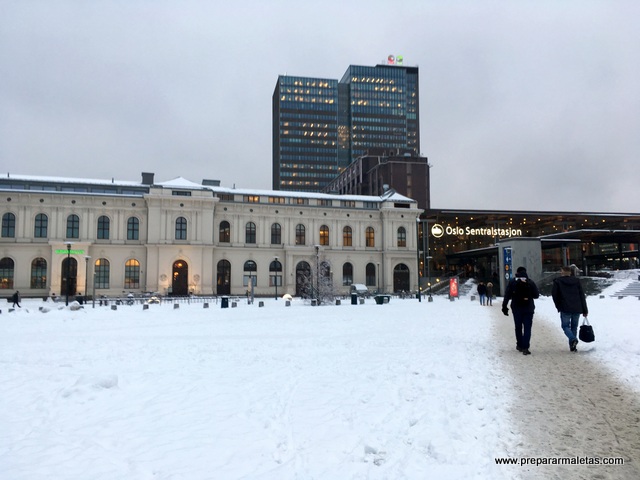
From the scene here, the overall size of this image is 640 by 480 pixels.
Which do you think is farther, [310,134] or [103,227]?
[310,134]

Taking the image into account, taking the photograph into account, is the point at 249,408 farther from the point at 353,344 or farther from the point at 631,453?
the point at 353,344

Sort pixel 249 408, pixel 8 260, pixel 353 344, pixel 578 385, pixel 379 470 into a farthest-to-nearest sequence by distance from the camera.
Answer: pixel 8 260 → pixel 353 344 → pixel 578 385 → pixel 249 408 → pixel 379 470

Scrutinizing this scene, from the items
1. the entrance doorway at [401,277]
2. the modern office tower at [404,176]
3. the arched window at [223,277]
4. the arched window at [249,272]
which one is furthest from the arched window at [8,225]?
the modern office tower at [404,176]

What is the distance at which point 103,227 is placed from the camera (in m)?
54.2

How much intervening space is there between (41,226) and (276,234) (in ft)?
92.0

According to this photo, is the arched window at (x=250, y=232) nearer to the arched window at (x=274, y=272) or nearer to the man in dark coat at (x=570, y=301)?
the arched window at (x=274, y=272)

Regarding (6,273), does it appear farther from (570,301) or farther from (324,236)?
(570,301)

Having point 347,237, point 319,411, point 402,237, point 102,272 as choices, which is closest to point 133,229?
point 102,272

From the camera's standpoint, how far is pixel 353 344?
509 inches

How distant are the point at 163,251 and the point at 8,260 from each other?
17.0m

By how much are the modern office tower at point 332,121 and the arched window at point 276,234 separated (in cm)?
11548

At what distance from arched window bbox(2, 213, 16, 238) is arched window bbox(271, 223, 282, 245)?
30.2 meters

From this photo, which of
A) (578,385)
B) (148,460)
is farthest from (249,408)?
(578,385)

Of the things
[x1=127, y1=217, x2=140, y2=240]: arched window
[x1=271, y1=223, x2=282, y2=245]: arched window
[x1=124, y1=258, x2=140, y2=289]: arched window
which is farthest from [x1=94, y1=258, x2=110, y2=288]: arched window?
[x1=271, y1=223, x2=282, y2=245]: arched window
